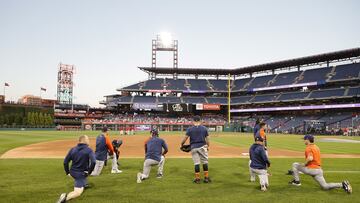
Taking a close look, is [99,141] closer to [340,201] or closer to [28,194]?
[28,194]

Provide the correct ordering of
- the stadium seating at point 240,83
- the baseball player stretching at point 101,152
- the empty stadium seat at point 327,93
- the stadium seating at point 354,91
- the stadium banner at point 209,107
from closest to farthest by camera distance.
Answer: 1. the baseball player stretching at point 101,152
2. the stadium seating at point 354,91
3. the empty stadium seat at point 327,93
4. the stadium banner at point 209,107
5. the stadium seating at point 240,83

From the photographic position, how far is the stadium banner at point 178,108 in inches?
3152

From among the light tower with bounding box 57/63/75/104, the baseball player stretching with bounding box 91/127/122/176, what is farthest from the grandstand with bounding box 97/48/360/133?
the baseball player stretching with bounding box 91/127/122/176

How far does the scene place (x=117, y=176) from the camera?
1012cm

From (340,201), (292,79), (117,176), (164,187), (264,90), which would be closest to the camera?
(340,201)

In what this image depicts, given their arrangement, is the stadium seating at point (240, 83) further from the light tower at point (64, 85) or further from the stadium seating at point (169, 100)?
the light tower at point (64, 85)

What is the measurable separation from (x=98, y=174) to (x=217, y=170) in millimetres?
4636

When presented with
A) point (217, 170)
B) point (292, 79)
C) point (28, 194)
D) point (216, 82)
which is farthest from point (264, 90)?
point (28, 194)

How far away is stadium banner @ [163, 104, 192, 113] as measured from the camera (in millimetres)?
80062

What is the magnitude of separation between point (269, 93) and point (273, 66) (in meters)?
7.75

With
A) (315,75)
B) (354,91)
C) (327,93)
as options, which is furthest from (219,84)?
(354,91)

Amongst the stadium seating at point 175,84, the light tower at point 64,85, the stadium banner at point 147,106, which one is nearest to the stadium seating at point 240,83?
the stadium seating at point 175,84

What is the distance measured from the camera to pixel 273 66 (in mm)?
81875

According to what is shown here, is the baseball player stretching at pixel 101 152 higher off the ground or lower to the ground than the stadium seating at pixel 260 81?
lower
